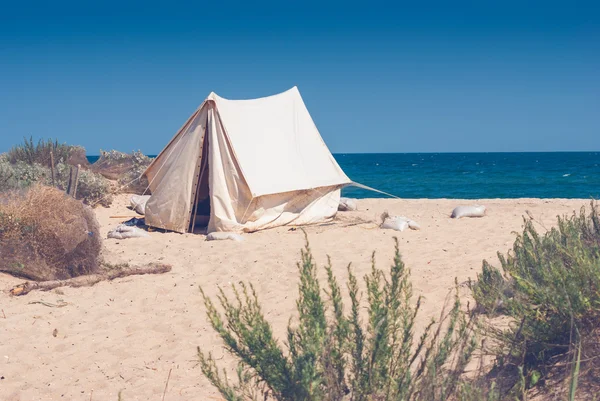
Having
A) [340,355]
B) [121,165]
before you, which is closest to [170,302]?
[340,355]

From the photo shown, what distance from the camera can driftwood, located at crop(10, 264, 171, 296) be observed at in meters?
5.85

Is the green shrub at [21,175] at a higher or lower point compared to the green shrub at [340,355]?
higher

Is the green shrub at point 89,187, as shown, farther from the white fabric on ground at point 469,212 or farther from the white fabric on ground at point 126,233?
the white fabric on ground at point 469,212

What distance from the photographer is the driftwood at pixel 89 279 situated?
19.2ft

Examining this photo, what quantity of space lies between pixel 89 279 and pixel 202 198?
425 cm

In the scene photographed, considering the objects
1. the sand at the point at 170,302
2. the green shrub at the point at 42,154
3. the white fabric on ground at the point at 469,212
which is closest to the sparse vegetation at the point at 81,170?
the green shrub at the point at 42,154

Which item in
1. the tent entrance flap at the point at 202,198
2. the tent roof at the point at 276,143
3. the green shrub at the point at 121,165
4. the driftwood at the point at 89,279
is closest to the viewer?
the driftwood at the point at 89,279

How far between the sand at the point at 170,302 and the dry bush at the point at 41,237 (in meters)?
0.26

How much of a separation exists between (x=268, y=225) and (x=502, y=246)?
12.5 feet

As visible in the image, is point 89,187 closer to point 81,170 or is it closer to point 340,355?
point 81,170

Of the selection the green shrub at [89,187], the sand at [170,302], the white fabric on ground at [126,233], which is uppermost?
the green shrub at [89,187]

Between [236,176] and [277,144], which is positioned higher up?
[277,144]

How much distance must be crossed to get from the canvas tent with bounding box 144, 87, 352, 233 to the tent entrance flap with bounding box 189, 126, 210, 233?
0.02 metres

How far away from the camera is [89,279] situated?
6.29 metres
